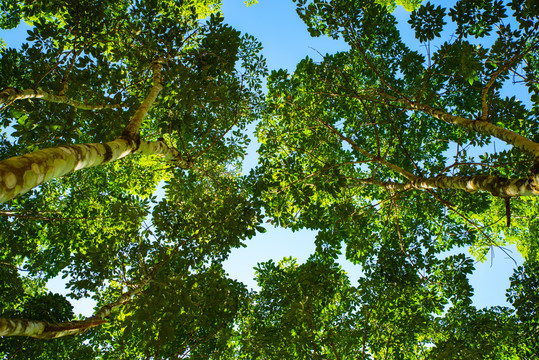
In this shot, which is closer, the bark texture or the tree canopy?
the bark texture

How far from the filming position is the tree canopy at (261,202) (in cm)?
503

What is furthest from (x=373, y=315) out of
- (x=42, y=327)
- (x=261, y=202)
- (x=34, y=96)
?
(x=34, y=96)

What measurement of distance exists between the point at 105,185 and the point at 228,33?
610 centimetres

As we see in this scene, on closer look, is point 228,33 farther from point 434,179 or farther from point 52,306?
point 52,306

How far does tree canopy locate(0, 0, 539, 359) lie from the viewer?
503 cm

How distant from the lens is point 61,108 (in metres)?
6.21

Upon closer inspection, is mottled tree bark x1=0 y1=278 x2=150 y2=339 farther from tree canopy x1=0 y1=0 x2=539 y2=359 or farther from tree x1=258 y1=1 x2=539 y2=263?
tree x1=258 y1=1 x2=539 y2=263

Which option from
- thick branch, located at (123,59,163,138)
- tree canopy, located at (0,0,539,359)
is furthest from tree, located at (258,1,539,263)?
thick branch, located at (123,59,163,138)

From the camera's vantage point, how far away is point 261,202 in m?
5.86

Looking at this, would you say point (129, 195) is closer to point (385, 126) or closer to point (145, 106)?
point (145, 106)

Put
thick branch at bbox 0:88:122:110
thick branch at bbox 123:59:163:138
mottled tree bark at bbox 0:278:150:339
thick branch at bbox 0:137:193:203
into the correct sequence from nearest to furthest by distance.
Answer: thick branch at bbox 0:137:193:203, mottled tree bark at bbox 0:278:150:339, thick branch at bbox 123:59:163:138, thick branch at bbox 0:88:122:110

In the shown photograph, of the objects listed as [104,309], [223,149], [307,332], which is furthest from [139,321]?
[223,149]

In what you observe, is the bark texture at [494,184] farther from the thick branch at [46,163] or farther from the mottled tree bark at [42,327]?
the mottled tree bark at [42,327]

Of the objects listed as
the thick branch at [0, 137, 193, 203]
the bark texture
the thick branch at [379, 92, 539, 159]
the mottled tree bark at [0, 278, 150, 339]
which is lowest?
the mottled tree bark at [0, 278, 150, 339]
